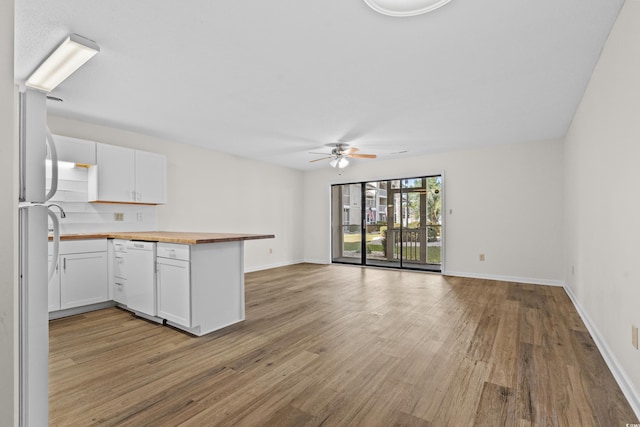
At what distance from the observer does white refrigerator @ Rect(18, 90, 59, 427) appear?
109 centimetres

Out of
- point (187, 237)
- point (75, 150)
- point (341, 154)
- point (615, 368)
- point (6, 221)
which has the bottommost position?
point (615, 368)

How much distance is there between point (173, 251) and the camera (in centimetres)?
283

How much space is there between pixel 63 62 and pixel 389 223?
6.02 m

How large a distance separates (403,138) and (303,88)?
2.28 metres

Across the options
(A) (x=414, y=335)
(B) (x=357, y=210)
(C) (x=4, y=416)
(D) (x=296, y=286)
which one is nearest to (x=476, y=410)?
(A) (x=414, y=335)

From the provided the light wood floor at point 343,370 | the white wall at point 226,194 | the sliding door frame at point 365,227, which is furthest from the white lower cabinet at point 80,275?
the sliding door frame at point 365,227

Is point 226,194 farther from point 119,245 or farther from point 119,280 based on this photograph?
point 119,280

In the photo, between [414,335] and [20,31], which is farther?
[414,335]

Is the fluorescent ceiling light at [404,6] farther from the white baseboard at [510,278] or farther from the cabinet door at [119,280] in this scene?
the white baseboard at [510,278]

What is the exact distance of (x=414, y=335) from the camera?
2.70 metres

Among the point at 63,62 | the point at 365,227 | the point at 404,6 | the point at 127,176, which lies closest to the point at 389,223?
the point at 365,227

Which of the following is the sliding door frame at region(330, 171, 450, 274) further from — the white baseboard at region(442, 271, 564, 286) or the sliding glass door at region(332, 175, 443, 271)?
the white baseboard at region(442, 271, 564, 286)

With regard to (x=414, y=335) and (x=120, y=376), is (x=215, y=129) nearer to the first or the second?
(x=120, y=376)

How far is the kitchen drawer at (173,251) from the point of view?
8.93 ft
